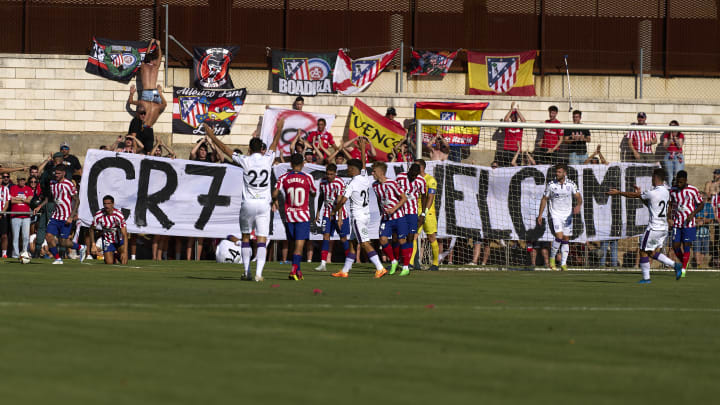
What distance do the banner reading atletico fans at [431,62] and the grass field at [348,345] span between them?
16.4m

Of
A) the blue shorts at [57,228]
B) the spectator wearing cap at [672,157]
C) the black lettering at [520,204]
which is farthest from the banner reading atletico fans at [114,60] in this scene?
the spectator wearing cap at [672,157]

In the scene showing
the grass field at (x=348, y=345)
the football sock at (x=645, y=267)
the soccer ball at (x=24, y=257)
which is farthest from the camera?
the soccer ball at (x=24, y=257)

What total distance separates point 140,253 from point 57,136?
14.7 feet

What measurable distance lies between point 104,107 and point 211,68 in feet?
9.82

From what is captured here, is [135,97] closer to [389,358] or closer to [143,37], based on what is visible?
[143,37]

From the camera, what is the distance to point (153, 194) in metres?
23.8

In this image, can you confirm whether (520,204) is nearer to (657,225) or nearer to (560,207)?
(560,207)

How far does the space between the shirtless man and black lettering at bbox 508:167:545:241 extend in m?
9.26

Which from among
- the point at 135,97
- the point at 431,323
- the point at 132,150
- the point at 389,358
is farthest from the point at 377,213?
the point at 389,358

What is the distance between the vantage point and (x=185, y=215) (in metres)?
23.8

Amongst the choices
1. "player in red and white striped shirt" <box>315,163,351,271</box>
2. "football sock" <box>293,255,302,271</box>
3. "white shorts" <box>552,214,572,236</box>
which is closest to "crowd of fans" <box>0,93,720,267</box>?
"player in red and white striped shirt" <box>315,163,351,271</box>

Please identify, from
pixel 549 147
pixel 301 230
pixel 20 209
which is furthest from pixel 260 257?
pixel 549 147

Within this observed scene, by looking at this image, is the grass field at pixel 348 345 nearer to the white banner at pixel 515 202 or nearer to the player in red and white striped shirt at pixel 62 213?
the player in red and white striped shirt at pixel 62 213

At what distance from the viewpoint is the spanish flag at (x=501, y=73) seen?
28.7m
